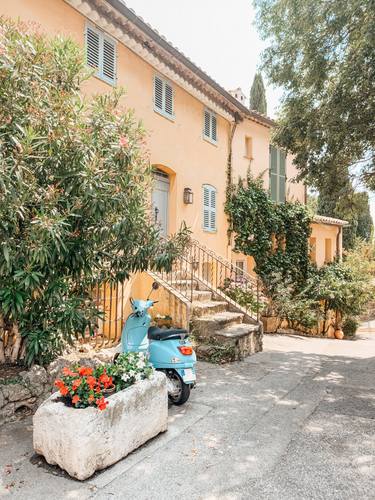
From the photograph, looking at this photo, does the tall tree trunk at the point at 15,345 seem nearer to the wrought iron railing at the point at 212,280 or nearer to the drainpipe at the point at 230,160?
the wrought iron railing at the point at 212,280

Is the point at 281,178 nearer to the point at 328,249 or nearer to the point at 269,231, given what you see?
the point at 269,231

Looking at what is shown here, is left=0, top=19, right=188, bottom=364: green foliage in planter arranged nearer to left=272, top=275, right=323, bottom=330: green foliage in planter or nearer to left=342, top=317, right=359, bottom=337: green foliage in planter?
left=272, top=275, right=323, bottom=330: green foliage in planter

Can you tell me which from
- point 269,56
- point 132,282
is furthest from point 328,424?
point 269,56

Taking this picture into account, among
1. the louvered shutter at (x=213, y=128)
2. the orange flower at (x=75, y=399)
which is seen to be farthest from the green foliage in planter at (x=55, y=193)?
the louvered shutter at (x=213, y=128)

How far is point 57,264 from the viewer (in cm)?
409

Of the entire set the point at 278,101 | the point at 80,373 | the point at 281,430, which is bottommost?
the point at 281,430

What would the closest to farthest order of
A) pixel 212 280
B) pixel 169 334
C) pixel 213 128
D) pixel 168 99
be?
pixel 169 334 → pixel 168 99 → pixel 212 280 → pixel 213 128

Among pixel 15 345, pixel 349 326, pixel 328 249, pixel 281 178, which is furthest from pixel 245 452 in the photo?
pixel 328 249

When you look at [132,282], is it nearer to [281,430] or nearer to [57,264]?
[57,264]

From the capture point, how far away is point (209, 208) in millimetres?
11398

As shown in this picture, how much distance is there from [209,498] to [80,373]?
4.85ft

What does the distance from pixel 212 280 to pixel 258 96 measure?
17246 millimetres

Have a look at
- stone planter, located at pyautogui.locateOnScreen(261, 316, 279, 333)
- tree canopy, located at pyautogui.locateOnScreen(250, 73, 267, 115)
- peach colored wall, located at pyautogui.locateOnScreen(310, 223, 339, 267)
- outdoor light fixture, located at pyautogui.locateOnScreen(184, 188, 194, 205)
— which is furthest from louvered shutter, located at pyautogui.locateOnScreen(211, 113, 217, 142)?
tree canopy, located at pyautogui.locateOnScreen(250, 73, 267, 115)

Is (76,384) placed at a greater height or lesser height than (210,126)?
lesser
